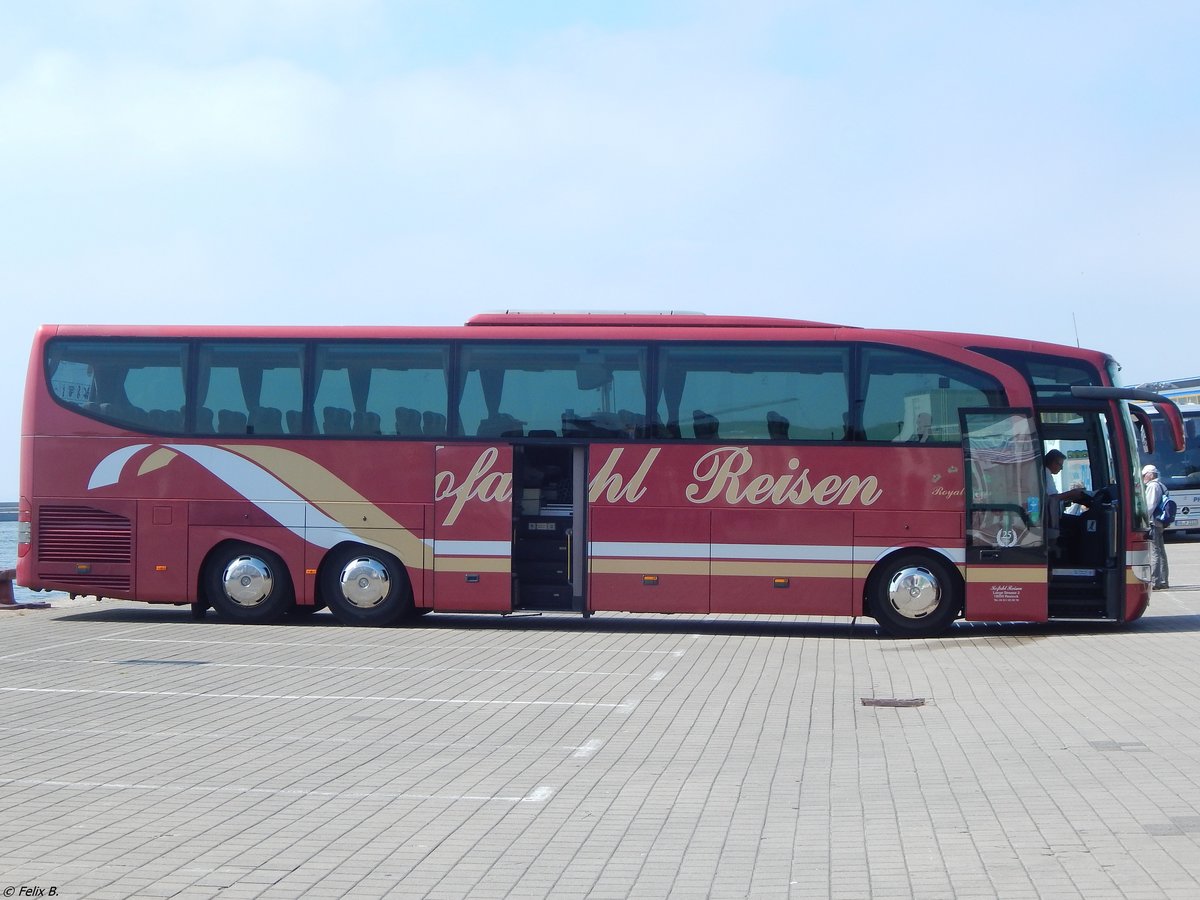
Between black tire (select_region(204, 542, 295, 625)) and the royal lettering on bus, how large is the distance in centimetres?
518

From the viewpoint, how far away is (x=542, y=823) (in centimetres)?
677

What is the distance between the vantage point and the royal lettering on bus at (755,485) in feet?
51.5

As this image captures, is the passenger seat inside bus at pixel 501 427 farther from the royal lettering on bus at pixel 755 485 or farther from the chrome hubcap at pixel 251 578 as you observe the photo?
the chrome hubcap at pixel 251 578

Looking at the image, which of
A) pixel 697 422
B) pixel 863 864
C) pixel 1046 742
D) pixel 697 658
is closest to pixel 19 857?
pixel 863 864

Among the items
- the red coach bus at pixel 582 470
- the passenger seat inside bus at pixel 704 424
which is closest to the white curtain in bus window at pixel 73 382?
the red coach bus at pixel 582 470

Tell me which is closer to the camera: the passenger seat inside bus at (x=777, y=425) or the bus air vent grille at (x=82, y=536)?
the passenger seat inside bus at (x=777, y=425)

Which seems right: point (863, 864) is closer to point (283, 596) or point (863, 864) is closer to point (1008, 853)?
point (1008, 853)

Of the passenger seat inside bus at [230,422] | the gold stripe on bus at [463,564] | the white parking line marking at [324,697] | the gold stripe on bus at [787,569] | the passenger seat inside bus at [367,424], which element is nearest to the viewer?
the white parking line marking at [324,697]

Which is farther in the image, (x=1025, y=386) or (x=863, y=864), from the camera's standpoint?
(x=1025, y=386)

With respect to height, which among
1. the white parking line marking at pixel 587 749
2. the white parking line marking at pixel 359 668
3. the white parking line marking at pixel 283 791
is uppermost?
the white parking line marking at pixel 283 791

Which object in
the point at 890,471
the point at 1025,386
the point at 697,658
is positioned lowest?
the point at 697,658

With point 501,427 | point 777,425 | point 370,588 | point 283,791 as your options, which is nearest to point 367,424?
point 501,427

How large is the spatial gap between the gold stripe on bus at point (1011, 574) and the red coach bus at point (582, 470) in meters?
0.03

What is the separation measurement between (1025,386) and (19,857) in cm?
1250
